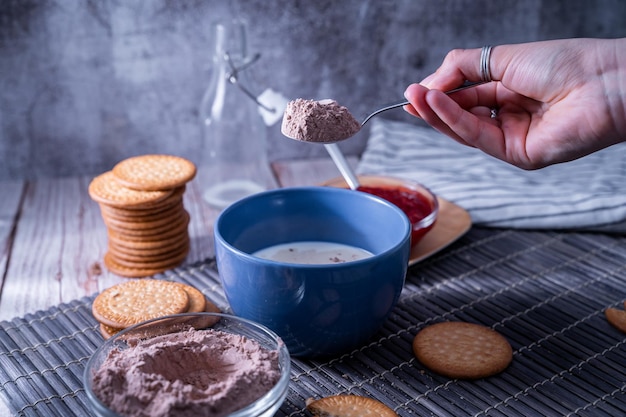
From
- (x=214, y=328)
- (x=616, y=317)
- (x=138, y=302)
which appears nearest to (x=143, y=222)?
(x=138, y=302)

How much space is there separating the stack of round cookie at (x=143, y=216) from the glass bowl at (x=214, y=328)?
39 cm

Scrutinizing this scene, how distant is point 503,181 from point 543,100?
1.83 feet

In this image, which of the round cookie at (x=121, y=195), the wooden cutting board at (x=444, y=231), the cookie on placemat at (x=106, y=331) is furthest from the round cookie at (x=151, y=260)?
the wooden cutting board at (x=444, y=231)

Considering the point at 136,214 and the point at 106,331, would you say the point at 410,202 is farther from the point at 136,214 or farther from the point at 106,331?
the point at 106,331

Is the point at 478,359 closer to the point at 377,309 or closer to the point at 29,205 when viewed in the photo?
the point at 377,309

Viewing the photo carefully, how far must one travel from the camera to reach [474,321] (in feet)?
4.04

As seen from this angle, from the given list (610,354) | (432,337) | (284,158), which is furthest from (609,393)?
(284,158)

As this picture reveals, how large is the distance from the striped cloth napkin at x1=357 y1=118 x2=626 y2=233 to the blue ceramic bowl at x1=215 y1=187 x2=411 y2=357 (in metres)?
0.49

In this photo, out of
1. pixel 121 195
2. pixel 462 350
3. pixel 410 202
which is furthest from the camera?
pixel 410 202

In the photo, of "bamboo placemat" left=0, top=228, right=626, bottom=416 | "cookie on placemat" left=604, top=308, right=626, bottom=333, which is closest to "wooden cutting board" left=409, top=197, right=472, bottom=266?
"bamboo placemat" left=0, top=228, right=626, bottom=416

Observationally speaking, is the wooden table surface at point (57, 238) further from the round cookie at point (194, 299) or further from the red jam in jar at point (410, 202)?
the red jam in jar at point (410, 202)

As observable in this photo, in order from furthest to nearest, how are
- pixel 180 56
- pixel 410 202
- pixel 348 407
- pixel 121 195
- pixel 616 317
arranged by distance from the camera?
pixel 180 56 → pixel 410 202 → pixel 121 195 → pixel 616 317 → pixel 348 407

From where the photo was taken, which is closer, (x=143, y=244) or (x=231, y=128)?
(x=143, y=244)

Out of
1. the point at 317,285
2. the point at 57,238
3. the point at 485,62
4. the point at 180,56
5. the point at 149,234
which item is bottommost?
the point at 57,238
